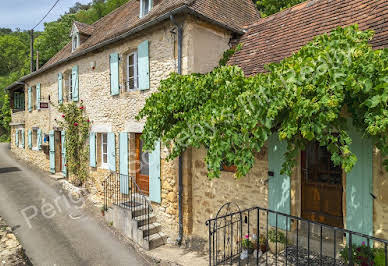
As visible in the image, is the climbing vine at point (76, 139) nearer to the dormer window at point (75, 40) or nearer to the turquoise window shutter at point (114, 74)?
the turquoise window shutter at point (114, 74)

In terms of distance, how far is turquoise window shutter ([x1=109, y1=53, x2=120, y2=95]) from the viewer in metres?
8.11

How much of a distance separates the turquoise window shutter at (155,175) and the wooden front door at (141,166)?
3.16ft

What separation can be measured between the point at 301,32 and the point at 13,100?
20.6m

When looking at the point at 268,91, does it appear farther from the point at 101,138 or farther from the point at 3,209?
the point at 3,209

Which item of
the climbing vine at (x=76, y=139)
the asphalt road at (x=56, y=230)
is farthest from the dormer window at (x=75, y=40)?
the asphalt road at (x=56, y=230)

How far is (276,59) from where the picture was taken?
5727mm

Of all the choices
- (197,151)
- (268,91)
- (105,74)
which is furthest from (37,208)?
(268,91)

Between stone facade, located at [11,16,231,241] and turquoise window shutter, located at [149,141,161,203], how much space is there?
0.12 meters

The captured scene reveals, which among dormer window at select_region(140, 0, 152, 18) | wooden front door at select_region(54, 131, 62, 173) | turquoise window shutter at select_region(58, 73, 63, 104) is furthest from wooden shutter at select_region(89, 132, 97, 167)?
dormer window at select_region(140, 0, 152, 18)

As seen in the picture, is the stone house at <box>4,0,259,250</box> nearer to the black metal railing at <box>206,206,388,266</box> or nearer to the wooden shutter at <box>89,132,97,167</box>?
the wooden shutter at <box>89,132,97,167</box>

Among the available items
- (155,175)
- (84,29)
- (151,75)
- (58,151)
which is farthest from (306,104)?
(58,151)

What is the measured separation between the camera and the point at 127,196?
795 centimetres

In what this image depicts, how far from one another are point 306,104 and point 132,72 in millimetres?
6412

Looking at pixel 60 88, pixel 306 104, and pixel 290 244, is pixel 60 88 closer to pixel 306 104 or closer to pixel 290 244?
pixel 290 244
